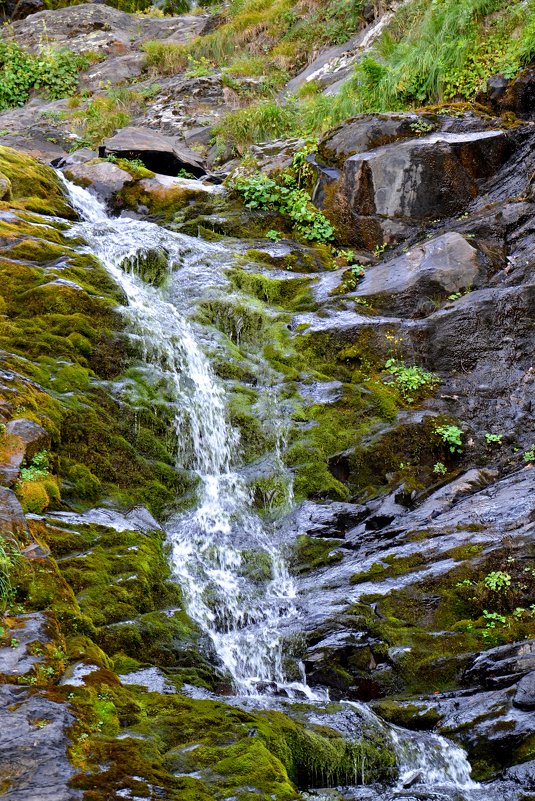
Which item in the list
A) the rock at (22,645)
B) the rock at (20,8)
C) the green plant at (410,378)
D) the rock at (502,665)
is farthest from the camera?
the rock at (20,8)

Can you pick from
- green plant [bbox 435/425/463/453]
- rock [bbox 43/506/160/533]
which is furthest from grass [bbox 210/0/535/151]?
rock [bbox 43/506/160/533]

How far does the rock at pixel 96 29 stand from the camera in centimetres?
2180

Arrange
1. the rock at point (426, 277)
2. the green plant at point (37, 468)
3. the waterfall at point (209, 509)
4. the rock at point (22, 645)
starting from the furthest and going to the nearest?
the rock at point (426, 277), the waterfall at point (209, 509), the green plant at point (37, 468), the rock at point (22, 645)

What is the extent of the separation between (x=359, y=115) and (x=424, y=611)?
865 cm

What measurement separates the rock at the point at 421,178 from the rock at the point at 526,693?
24.0ft

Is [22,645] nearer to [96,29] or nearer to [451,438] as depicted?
[451,438]

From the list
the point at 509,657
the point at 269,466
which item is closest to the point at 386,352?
the point at 269,466

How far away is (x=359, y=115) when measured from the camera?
1190 centimetres

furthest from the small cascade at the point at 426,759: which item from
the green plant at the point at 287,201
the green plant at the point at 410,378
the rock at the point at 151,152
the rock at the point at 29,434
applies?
the rock at the point at 151,152

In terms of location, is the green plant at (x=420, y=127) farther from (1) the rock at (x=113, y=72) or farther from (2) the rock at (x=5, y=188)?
(1) the rock at (x=113, y=72)

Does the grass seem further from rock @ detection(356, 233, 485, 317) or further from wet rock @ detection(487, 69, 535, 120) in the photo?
rock @ detection(356, 233, 485, 317)

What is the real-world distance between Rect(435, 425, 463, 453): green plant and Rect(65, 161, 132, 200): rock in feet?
22.9

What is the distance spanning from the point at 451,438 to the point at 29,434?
176 inches

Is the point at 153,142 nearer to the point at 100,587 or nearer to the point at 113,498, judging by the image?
the point at 113,498
